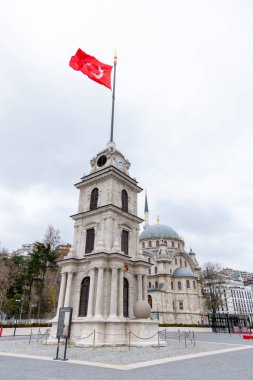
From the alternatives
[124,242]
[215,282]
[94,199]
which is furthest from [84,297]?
[215,282]

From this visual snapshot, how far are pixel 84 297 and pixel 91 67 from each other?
21.7m

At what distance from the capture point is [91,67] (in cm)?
2586

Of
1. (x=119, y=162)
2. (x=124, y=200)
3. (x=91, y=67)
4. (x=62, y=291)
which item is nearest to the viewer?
(x=62, y=291)

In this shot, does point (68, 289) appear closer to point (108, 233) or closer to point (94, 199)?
point (108, 233)

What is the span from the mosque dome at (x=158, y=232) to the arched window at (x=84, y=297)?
166ft

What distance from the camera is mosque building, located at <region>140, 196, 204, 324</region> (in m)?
58.0

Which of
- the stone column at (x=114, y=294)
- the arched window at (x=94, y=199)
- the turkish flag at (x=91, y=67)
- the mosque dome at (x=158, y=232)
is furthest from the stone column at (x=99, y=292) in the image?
the mosque dome at (x=158, y=232)

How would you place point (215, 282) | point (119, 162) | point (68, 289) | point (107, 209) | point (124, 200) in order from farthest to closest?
point (215, 282) → point (119, 162) → point (124, 200) → point (107, 209) → point (68, 289)

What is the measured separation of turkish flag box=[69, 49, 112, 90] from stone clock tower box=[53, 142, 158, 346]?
7416 mm

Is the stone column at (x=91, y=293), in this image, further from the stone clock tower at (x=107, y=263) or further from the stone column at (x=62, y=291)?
the stone column at (x=62, y=291)

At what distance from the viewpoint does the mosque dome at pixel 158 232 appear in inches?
2914

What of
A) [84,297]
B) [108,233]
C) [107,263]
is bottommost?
[84,297]

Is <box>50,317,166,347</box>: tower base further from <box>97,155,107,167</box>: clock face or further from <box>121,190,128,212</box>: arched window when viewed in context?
<box>97,155,107,167</box>: clock face

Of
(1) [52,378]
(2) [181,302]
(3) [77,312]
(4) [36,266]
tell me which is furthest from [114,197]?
(2) [181,302]
